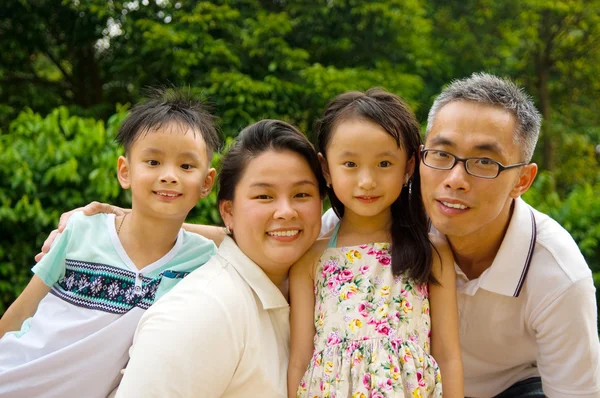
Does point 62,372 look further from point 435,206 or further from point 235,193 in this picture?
point 435,206

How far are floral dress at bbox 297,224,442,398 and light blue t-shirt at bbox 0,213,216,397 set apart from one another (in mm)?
625

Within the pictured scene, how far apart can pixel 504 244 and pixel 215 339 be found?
1.23m

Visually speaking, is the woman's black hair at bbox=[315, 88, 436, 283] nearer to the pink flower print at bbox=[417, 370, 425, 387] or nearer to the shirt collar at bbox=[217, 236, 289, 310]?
the pink flower print at bbox=[417, 370, 425, 387]

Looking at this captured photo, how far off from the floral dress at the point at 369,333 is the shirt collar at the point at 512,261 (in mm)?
379

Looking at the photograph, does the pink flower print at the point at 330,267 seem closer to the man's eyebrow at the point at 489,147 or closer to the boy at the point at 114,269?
the boy at the point at 114,269

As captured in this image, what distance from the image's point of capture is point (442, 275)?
2318mm

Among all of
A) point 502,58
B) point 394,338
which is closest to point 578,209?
point 394,338

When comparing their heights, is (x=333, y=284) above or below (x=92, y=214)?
below

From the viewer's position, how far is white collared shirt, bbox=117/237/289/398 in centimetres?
192

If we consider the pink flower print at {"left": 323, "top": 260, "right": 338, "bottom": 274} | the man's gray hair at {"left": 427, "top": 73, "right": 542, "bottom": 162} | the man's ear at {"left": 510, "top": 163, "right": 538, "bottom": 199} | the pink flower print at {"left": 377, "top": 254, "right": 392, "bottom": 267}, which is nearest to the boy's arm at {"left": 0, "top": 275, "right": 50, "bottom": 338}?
the pink flower print at {"left": 323, "top": 260, "right": 338, "bottom": 274}

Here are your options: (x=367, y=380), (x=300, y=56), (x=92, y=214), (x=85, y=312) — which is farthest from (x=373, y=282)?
(x=300, y=56)

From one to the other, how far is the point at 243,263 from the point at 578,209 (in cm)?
347

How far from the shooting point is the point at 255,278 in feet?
7.33

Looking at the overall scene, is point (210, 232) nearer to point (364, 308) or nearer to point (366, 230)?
point (366, 230)
